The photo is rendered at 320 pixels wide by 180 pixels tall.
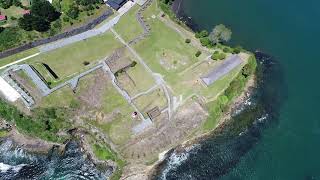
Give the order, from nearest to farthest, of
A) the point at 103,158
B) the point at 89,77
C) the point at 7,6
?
the point at 103,158 < the point at 89,77 < the point at 7,6

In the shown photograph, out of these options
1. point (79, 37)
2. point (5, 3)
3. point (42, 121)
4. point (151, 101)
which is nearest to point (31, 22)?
point (5, 3)

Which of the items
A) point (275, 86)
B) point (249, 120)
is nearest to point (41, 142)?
point (249, 120)

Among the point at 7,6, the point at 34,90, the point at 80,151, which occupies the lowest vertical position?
the point at 80,151

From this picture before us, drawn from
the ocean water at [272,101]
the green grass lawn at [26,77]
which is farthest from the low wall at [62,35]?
the ocean water at [272,101]

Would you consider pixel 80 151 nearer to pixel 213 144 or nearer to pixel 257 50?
pixel 213 144

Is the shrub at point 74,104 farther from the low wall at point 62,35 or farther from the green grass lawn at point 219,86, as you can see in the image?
the green grass lawn at point 219,86

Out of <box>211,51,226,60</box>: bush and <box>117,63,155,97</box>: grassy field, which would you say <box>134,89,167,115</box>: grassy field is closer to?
<box>117,63,155,97</box>: grassy field
